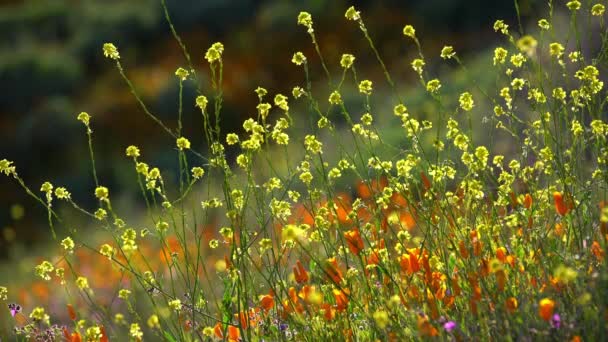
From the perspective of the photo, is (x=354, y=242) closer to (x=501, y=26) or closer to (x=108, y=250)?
(x=108, y=250)

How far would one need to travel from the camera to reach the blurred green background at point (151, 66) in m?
13.0

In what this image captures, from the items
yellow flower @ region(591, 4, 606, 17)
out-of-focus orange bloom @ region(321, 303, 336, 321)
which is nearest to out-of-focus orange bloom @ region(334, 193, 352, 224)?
out-of-focus orange bloom @ region(321, 303, 336, 321)

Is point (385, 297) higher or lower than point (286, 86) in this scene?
lower

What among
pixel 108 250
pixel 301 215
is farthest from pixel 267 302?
pixel 301 215

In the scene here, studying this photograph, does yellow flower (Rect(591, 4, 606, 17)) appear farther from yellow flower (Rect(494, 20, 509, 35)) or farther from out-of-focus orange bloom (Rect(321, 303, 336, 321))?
out-of-focus orange bloom (Rect(321, 303, 336, 321))

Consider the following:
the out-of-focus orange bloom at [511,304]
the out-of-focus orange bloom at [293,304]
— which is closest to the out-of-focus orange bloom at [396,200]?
the out-of-focus orange bloom at [293,304]

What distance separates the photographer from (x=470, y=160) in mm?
2652

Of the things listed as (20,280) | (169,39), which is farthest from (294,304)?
(169,39)

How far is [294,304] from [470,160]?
2.10 ft

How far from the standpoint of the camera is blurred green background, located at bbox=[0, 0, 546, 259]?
13.0 m

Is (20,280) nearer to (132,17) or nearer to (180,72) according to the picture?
(180,72)

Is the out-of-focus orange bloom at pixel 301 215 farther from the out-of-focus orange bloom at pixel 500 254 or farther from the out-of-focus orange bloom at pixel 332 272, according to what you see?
the out-of-focus orange bloom at pixel 500 254

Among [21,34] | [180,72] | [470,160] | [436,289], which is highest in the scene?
[21,34]

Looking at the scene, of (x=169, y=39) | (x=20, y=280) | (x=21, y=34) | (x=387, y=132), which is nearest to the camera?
(x=387, y=132)
